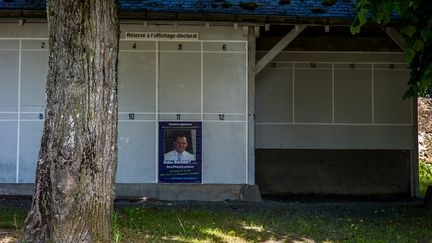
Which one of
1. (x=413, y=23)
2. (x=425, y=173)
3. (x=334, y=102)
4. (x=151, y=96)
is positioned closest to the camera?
(x=413, y=23)

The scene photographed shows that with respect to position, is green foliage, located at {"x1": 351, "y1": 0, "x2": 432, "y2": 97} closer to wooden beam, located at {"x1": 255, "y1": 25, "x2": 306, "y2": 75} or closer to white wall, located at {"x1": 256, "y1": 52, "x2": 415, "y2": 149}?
wooden beam, located at {"x1": 255, "y1": 25, "x2": 306, "y2": 75}

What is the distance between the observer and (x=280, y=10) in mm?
10922

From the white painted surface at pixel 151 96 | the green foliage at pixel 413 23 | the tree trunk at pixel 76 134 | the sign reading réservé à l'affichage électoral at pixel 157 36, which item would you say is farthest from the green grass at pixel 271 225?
the sign reading réservé à l'affichage électoral at pixel 157 36

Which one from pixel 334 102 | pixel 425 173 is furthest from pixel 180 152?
pixel 425 173

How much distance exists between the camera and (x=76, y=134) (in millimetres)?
5902

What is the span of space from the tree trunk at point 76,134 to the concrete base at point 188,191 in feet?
15.9

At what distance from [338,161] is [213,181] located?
3576 mm

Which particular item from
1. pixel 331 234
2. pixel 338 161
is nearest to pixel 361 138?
pixel 338 161

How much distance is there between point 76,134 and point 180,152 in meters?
5.22

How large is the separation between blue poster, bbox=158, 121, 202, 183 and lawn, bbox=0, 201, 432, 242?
68 cm

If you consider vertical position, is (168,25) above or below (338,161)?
above

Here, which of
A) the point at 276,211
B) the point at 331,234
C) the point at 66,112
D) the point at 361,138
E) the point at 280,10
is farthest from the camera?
the point at 361,138

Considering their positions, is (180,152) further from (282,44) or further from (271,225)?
(271,225)

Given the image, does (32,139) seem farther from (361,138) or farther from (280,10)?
(361,138)
